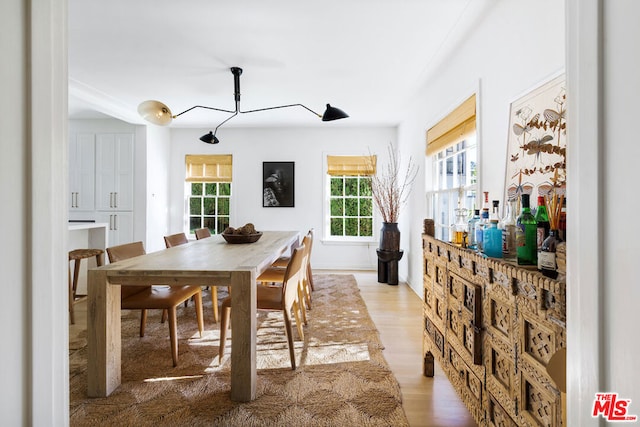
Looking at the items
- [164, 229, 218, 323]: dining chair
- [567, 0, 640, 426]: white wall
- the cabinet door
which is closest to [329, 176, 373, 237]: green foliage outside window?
[164, 229, 218, 323]: dining chair

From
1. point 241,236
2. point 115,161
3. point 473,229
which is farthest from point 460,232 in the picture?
point 115,161

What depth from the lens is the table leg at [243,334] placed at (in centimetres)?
180

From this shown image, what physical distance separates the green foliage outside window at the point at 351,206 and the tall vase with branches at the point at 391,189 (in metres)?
0.30

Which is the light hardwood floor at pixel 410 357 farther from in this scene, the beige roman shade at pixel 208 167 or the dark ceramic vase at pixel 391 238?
the beige roman shade at pixel 208 167

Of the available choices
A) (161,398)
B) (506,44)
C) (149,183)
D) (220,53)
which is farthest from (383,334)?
(149,183)

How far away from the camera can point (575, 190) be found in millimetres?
599

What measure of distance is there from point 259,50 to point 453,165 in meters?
2.25

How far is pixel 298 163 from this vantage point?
584 cm

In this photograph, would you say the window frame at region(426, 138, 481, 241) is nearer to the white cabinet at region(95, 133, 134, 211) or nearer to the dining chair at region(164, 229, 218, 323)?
the dining chair at region(164, 229, 218, 323)

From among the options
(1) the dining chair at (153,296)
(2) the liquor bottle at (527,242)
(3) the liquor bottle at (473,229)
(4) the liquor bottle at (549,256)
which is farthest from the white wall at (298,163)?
(4) the liquor bottle at (549,256)

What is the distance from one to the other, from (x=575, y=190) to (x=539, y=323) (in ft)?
2.09

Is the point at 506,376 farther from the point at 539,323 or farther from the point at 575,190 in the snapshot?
the point at 575,190

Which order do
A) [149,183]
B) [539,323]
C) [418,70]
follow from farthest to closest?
1. [149,183]
2. [418,70]
3. [539,323]

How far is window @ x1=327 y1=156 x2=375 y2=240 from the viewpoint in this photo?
584 cm
